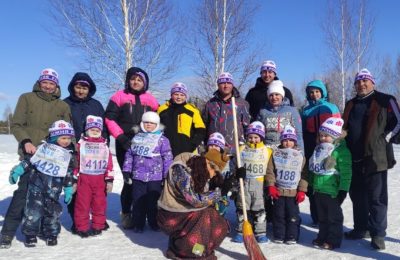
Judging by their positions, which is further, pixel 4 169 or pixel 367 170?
pixel 4 169

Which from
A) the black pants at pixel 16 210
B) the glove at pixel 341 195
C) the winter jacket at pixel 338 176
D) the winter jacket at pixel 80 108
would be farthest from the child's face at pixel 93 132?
the glove at pixel 341 195

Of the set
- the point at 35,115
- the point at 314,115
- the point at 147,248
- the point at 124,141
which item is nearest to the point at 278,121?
the point at 314,115

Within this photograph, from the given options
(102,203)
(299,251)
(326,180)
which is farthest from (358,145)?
(102,203)

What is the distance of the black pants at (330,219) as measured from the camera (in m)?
4.48

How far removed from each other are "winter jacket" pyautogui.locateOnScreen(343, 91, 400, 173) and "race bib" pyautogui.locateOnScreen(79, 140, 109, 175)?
3.23 m

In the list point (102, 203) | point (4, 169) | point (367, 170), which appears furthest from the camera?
point (4, 169)

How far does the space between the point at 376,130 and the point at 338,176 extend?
2.30 ft

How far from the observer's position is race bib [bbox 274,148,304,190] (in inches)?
187

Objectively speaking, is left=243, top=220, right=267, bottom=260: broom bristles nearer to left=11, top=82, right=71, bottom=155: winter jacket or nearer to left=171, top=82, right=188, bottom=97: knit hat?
left=171, top=82, right=188, bottom=97: knit hat

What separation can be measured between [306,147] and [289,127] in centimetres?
79

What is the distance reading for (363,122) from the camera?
471 centimetres

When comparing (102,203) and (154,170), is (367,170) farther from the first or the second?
(102,203)

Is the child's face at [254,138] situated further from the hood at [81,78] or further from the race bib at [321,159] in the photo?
the hood at [81,78]

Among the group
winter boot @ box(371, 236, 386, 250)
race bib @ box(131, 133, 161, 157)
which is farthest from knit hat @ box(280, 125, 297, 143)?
race bib @ box(131, 133, 161, 157)
